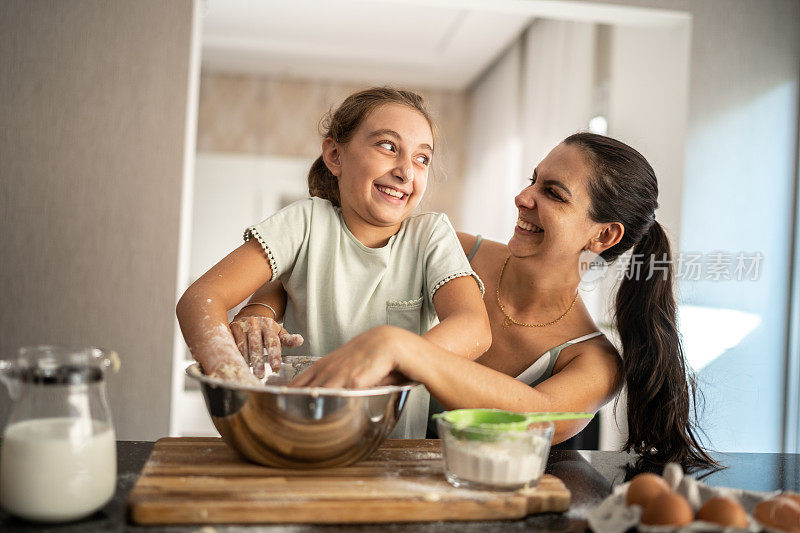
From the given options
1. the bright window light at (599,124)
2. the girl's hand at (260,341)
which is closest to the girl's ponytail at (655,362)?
the girl's hand at (260,341)

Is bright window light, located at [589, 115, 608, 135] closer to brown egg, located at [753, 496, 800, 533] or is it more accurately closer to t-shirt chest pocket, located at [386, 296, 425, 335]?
t-shirt chest pocket, located at [386, 296, 425, 335]

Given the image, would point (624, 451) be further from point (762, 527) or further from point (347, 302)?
point (347, 302)

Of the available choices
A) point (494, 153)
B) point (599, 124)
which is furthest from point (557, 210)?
point (494, 153)

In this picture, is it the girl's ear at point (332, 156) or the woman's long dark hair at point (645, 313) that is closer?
the woman's long dark hair at point (645, 313)

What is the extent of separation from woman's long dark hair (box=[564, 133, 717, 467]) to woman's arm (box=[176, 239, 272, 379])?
2.53ft

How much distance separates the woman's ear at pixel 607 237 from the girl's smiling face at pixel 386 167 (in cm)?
50

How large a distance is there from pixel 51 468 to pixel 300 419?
283 millimetres

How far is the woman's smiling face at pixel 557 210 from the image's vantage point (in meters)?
1.57

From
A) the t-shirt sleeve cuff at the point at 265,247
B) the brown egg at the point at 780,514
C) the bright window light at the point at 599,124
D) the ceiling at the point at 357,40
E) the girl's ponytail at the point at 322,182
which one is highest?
the ceiling at the point at 357,40

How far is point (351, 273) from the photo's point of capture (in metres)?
1.37

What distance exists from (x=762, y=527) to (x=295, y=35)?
15.8ft

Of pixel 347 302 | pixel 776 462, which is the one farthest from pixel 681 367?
pixel 347 302

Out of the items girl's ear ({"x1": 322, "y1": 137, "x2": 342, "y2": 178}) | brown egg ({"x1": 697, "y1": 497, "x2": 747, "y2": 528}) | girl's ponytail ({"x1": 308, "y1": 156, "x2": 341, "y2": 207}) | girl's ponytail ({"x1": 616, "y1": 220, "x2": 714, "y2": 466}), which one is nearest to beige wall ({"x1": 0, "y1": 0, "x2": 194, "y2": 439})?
girl's ponytail ({"x1": 308, "y1": 156, "x2": 341, "y2": 207})

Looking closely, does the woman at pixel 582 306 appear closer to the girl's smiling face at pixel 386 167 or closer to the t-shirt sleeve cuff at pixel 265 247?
the girl's smiling face at pixel 386 167
